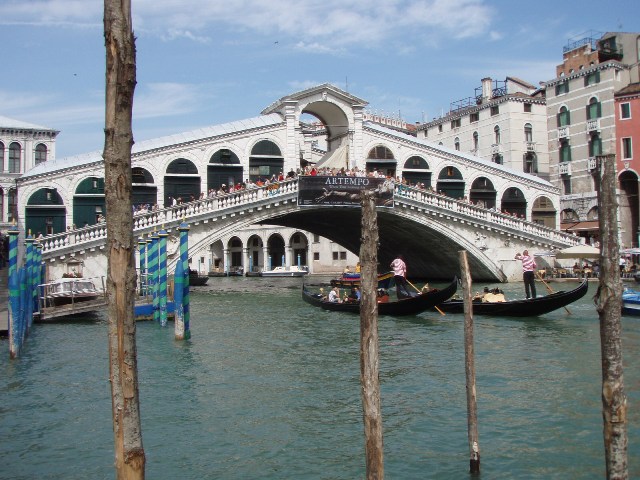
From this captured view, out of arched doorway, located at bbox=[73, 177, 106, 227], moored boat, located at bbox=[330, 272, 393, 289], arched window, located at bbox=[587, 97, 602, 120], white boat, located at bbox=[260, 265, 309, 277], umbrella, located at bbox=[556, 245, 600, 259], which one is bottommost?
moored boat, located at bbox=[330, 272, 393, 289]

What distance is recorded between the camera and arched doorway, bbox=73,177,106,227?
67.8 feet

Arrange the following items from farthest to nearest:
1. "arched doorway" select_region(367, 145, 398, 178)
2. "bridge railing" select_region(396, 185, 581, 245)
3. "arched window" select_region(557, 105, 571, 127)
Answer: "arched window" select_region(557, 105, 571, 127) → "arched doorway" select_region(367, 145, 398, 178) → "bridge railing" select_region(396, 185, 581, 245)

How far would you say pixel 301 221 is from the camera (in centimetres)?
2527

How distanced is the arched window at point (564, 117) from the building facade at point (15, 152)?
816 inches

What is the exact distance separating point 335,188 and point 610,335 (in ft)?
55.5

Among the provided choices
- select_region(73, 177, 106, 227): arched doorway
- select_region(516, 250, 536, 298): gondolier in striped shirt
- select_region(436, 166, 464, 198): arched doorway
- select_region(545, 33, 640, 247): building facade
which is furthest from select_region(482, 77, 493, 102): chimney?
select_region(516, 250, 536, 298): gondolier in striped shirt

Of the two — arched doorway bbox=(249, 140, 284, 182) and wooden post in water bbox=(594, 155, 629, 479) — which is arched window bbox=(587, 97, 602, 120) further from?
wooden post in water bbox=(594, 155, 629, 479)

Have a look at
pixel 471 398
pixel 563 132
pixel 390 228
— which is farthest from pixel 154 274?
pixel 563 132

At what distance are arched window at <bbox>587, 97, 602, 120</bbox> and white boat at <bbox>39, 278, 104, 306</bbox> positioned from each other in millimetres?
19056

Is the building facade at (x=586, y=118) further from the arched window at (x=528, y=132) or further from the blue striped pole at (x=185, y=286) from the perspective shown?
the blue striped pole at (x=185, y=286)

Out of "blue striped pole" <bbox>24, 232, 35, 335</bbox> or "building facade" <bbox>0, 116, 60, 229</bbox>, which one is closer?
"blue striped pole" <bbox>24, 232, 35, 335</bbox>

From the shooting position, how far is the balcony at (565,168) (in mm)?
26719

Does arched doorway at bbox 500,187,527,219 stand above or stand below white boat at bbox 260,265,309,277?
above

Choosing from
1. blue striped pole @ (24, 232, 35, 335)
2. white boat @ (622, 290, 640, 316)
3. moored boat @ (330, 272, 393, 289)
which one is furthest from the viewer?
moored boat @ (330, 272, 393, 289)
